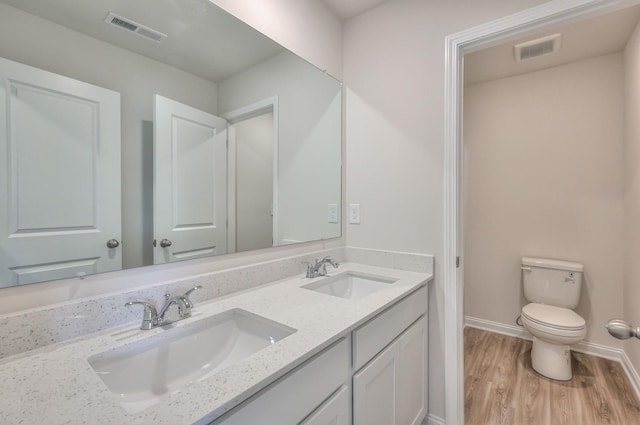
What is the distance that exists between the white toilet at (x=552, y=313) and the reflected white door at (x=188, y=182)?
2.21m

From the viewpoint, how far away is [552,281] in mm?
2354

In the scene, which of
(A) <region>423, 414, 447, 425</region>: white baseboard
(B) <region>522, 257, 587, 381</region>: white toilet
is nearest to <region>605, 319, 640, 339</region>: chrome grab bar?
(A) <region>423, 414, 447, 425</region>: white baseboard

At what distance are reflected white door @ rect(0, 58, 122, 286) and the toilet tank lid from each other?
2874 mm

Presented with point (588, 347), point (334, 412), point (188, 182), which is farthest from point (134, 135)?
point (588, 347)

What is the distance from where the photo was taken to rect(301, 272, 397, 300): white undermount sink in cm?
148

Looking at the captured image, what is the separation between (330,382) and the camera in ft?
2.79

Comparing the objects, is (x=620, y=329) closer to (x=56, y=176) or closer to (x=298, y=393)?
(x=298, y=393)

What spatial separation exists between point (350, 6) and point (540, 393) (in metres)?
2.70

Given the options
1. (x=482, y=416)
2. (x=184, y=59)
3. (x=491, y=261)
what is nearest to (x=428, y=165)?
(x=184, y=59)

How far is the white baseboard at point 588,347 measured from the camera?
1996 mm

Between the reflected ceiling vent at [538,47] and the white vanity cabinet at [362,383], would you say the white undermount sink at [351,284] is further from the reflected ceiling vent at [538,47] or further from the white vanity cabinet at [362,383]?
the reflected ceiling vent at [538,47]

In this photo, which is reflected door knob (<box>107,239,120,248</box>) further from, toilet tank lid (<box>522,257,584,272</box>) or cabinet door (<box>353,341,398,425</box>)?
toilet tank lid (<box>522,257,584,272</box>)

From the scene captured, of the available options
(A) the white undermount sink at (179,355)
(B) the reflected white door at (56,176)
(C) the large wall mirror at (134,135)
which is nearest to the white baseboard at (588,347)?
(C) the large wall mirror at (134,135)

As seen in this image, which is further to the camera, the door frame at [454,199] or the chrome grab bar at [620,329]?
the door frame at [454,199]
